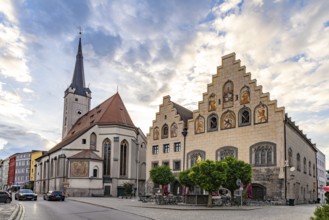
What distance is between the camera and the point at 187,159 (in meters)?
50.1

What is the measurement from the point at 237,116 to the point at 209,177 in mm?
15232

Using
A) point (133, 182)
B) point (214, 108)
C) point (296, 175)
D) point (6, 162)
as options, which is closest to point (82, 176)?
point (133, 182)

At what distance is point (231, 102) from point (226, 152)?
6.24m

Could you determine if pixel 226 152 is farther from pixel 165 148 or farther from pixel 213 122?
pixel 165 148

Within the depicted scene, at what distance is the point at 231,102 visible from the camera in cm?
4509

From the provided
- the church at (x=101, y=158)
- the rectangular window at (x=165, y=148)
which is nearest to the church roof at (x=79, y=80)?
the church at (x=101, y=158)

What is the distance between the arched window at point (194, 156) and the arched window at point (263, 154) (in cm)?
780

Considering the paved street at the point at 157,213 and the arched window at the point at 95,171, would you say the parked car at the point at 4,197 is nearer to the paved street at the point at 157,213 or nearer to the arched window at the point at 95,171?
the paved street at the point at 157,213

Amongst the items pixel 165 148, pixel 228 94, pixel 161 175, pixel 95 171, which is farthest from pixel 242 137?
pixel 95 171

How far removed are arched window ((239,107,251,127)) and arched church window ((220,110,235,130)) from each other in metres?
1.16

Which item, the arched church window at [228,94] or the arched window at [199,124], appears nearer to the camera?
the arched church window at [228,94]

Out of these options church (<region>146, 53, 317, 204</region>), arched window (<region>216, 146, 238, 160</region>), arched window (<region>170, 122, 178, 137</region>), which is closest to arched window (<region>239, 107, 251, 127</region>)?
church (<region>146, 53, 317, 204</region>)

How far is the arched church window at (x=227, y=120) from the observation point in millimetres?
44594

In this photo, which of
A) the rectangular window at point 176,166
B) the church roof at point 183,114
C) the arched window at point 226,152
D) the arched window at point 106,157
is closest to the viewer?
the arched window at point 226,152
